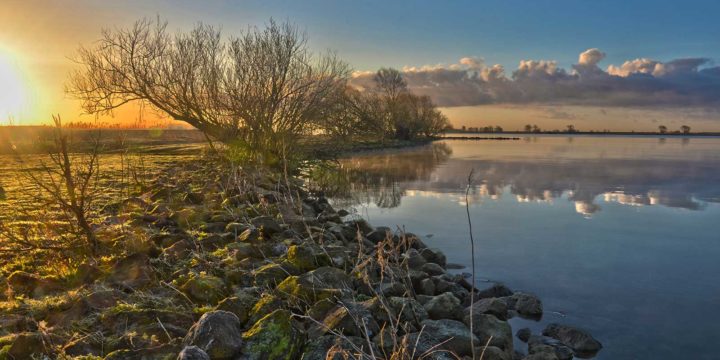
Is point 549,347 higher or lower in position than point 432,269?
lower

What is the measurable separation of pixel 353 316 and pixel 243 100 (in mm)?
16030

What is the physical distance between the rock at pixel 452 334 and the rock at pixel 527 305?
154cm

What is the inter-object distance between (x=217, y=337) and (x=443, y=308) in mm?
2468

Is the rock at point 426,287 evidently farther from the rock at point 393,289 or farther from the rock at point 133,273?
the rock at point 133,273

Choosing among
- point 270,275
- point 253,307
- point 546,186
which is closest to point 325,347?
point 253,307

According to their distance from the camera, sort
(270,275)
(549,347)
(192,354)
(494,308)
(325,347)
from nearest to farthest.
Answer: (192,354)
(325,347)
(549,347)
(270,275)
(494,308)

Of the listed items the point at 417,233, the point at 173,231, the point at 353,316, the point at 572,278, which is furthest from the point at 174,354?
the point at 417,233

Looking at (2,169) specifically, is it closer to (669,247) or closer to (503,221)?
(503,221)

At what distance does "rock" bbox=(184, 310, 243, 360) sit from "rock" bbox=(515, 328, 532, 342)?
119 inches

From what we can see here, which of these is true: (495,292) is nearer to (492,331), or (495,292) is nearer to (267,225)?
(492,331)

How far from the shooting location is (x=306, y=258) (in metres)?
5.80

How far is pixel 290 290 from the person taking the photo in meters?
4.77

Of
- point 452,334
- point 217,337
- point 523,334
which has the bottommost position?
point 523,334

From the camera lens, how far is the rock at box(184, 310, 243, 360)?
3.45m
